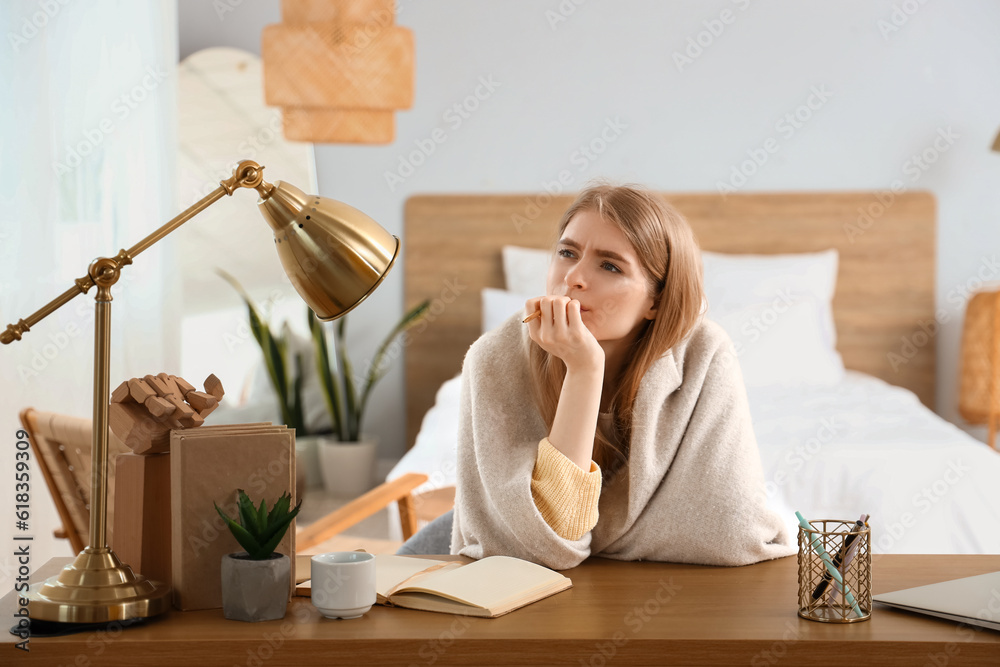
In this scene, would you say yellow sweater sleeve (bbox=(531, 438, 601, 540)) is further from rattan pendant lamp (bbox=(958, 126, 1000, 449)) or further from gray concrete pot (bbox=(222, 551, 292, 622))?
rattan pendant lamp (bbox=(958, 126, 1000, 449))

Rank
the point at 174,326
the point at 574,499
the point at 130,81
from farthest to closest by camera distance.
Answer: the point at 174,326, the point at 130,81, the point at 574,499

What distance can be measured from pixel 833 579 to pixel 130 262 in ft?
2.64

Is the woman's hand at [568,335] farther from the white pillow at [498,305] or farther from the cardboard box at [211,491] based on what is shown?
the white pillow at [498,305]

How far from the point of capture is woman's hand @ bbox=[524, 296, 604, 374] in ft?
4.11

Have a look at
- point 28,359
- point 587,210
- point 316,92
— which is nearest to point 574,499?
point 587,210

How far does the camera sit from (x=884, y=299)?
13.3ft

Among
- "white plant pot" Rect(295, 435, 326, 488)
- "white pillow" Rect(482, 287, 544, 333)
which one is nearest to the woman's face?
"white pillow" Rect(482, 287, 544, 333)

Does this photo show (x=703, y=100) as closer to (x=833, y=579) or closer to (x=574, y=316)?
(x=574, y=316)

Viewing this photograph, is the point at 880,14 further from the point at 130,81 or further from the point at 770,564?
the point at 770,564

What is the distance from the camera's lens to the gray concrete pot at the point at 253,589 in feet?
3.20

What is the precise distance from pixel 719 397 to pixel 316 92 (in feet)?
9.11

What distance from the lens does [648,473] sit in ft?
4.41

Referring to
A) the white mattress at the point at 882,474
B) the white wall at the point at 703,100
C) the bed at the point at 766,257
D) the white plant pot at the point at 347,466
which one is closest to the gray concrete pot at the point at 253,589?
the white mattress at the point at 882,474

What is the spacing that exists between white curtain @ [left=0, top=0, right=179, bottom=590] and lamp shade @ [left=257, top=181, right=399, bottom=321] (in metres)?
0.96
